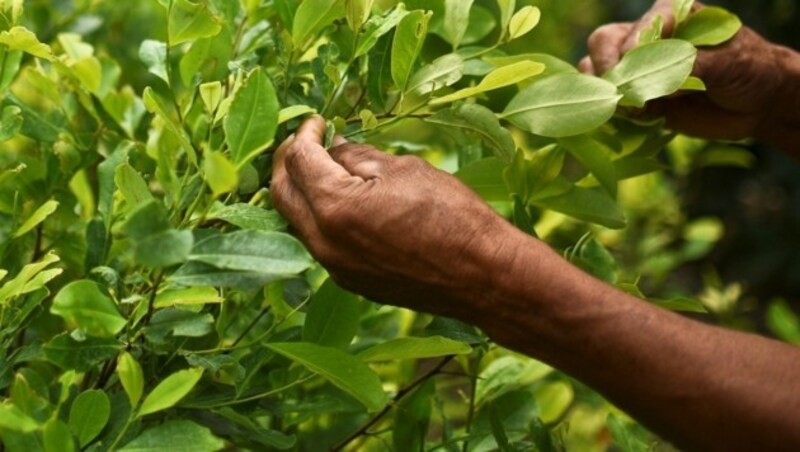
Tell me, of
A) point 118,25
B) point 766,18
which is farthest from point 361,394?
point 766,18

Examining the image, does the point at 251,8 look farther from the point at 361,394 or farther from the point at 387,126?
the point at 361,394

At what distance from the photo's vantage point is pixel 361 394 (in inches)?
34.5

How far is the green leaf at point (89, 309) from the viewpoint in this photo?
0.77 metres

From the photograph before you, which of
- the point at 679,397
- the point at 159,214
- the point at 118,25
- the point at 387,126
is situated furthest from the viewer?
the point at 118,25

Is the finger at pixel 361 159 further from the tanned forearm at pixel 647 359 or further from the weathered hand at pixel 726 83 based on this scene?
the weathered hand at pixel 726 83

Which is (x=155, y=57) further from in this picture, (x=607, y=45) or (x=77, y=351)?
(x=607, y=45)

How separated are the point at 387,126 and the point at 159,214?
0.32 metres

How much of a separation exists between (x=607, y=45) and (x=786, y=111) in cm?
27

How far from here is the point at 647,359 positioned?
2.78 feet

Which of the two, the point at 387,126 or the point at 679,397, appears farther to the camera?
the point at 387,126

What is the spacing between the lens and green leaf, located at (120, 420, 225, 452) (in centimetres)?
80

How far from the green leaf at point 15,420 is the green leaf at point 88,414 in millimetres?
40

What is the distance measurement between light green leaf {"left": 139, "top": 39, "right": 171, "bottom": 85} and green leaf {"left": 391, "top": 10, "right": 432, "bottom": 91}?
23cm

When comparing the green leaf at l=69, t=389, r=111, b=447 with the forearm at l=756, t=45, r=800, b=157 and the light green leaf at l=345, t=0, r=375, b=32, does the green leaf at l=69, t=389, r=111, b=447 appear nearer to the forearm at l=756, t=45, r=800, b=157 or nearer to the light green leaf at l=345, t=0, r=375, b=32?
the light green leaf at l=345, t=0, r=375, b=32
